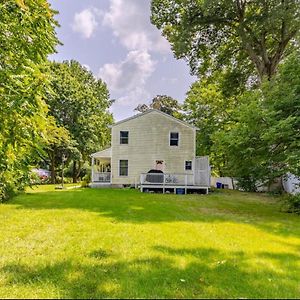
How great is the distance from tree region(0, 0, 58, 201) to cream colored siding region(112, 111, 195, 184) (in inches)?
669

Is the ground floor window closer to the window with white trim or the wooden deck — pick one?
the window with white trim

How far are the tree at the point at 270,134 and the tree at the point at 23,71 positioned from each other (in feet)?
24.7

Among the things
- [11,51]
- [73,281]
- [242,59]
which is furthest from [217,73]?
[73,281]

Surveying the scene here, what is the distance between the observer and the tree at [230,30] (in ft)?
64.0

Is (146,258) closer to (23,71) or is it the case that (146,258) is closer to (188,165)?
(23,71)

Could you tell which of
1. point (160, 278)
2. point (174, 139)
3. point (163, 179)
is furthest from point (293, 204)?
point (174, 139)

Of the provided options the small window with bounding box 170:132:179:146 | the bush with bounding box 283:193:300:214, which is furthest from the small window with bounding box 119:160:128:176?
the bush with bounding box 283:193:300:214

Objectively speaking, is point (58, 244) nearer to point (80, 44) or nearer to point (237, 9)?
point (80, 44)

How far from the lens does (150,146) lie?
23.8 m

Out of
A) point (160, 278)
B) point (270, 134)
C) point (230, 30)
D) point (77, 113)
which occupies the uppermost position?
point (230, 30)

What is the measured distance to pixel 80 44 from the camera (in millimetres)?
18125

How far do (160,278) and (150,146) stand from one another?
19.5 m

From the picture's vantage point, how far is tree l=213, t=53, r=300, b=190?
1073 cm

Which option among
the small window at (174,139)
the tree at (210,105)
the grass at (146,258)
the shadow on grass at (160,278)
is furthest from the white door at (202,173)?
the shadow on grass at (160,278)
